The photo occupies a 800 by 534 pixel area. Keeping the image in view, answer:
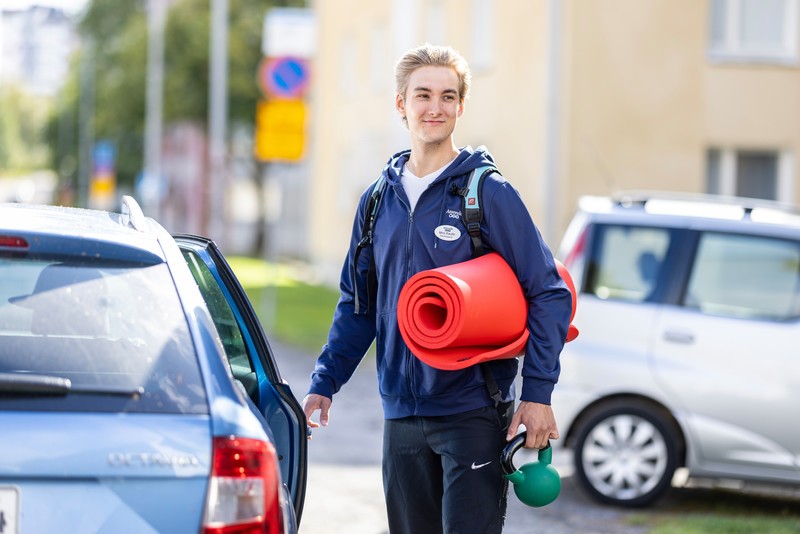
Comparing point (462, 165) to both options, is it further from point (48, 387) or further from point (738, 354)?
point (738, 354)

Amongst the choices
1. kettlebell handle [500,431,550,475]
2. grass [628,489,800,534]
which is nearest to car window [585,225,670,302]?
grass [628,489,800,534]

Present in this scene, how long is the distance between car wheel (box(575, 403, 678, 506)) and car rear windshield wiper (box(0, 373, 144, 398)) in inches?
216

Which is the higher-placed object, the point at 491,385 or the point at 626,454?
the point at 491,385

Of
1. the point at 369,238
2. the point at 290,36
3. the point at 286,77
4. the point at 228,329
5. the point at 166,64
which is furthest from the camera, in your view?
the point at 166,64

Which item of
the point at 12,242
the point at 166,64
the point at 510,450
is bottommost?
the point at 510,450

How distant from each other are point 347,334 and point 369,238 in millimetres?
347

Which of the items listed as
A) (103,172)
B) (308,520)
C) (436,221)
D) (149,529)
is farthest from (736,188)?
(103,172)

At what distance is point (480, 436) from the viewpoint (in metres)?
4.21

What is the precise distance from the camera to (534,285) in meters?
4.19

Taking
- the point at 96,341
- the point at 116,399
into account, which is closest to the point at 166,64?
the point at 96,341

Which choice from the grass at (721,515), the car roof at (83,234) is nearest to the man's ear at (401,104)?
the car roof at (83,234)

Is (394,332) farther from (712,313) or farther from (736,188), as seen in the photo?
(736,188)

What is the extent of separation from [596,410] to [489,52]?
45.5 ft

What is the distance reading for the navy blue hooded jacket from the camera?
4.16 m
